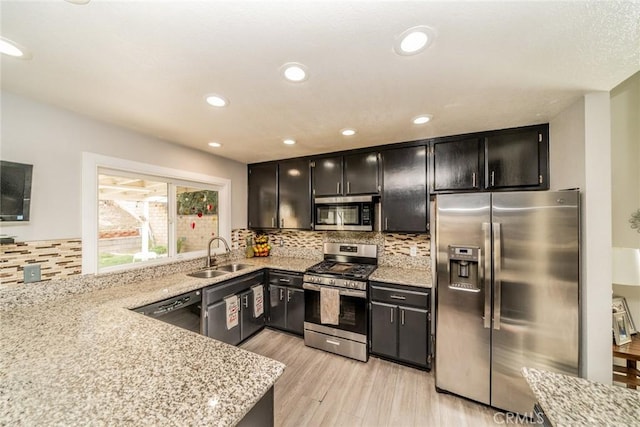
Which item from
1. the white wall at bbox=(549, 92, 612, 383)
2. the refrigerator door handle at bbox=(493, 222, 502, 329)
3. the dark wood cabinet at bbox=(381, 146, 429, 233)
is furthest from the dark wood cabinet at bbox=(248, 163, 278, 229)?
the white wall at bbox=(549, 92, 612, 383)

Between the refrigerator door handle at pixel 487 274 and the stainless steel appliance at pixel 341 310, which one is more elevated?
the refrigerator door handle at pixel 487 274

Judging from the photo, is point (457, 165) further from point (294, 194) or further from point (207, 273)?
point (207, 273)

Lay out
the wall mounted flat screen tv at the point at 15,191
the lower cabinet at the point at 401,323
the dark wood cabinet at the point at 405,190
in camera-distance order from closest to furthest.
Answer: the wall mounted flat screen tv at the point at 15,191, the lower cabinet at the point at 401,323, the dark wood cabinet at the point at 405,190

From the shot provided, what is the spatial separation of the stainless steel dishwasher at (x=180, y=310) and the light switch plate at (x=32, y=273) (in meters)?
0.71

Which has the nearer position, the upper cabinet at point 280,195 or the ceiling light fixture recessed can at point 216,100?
the ceiling light fixture recessed can at point 216,100

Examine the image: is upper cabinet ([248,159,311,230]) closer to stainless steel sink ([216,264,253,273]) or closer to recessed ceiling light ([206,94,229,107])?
stainless steel sink ([216,264,253,273])

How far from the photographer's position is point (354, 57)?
3.87 feet

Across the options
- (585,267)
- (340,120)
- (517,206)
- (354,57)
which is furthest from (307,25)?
(585,267)

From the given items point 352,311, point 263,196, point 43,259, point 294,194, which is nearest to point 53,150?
point 43,259

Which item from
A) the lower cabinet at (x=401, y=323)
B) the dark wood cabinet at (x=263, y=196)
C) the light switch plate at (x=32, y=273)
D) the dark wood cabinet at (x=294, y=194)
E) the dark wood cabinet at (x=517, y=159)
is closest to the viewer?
the light switch plate at (x=32, y=273)

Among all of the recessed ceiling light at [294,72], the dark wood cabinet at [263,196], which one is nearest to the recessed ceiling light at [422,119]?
the recessed ceiling light at [294,72]

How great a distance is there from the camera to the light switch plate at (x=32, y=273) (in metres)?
1.56

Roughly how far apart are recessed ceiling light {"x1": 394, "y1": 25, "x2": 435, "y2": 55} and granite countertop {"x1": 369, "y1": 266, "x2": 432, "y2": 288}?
1877mm

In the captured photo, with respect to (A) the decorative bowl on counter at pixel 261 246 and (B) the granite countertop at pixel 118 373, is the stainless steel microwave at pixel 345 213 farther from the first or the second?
(B) the granite countertop at pixel 118 373
